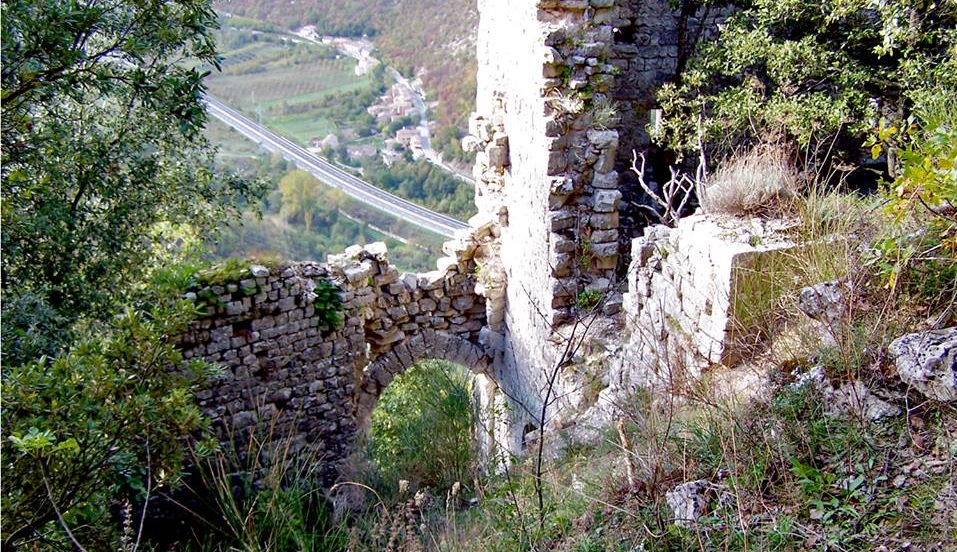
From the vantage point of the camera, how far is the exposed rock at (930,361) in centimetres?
308

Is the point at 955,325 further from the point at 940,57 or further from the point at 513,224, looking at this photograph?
the point at 513,224

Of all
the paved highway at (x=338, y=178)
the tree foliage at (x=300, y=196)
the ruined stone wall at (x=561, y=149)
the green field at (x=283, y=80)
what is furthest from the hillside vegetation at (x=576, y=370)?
the green field at (x=283, y=80)

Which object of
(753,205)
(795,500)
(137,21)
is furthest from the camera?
(753,205)

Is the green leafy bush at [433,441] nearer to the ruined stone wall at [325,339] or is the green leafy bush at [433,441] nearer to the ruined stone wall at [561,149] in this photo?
the ruined stone wall at [325,339]

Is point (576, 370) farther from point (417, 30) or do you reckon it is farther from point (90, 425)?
point (417, 30)

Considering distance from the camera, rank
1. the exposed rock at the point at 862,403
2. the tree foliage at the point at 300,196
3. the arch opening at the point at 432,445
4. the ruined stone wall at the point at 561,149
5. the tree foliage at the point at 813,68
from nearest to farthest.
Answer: the exposed rock at the point at 862,403 → the arch opening at the point at 432,445 → the tree foliage at the point at 813,68 → the ruined stone wall at the point at 561,149 → the tree foliage at the point at 300,196

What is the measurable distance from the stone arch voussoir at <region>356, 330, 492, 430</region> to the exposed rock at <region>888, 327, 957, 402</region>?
551 centimetres

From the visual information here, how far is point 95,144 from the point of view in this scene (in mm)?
6230

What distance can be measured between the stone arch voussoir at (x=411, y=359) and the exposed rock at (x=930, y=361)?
5.51m

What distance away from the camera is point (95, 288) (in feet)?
19.1

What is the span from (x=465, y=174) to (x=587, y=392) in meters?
8.26

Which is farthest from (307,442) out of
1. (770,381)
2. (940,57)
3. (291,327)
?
(940,57)

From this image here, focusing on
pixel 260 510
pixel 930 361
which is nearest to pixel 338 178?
pixel 260 510

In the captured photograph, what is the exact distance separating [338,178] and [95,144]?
28.0 feet
